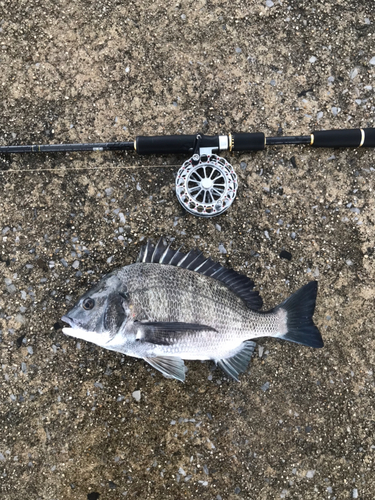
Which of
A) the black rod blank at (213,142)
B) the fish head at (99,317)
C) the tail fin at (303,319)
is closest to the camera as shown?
the fish head at (99,317)

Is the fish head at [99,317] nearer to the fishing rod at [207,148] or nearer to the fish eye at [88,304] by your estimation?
the fish eye at [88,304]

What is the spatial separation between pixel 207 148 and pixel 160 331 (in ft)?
4.05

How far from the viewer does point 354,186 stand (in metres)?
2.79

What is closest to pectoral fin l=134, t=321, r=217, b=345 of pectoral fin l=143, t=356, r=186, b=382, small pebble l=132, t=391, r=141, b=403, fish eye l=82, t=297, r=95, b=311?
pectoral fin l=143, t=356, r=186, b=382

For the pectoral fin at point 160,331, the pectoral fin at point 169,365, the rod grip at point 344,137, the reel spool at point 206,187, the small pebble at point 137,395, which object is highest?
the rod grip at point 344,137

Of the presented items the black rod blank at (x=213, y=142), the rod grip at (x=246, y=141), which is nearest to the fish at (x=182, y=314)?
the black rod blank at (x=213, y=142)

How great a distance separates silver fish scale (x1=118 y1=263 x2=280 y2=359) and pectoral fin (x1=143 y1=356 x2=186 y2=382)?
1.7 inches

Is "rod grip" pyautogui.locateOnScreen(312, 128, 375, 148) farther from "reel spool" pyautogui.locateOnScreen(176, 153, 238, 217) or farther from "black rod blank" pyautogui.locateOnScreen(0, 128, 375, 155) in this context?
"reel spool" pyautogui.locateOnScreen(176, 153, 238, 217)

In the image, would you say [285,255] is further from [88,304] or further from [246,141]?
[88,304]

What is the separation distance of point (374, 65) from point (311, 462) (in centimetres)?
286

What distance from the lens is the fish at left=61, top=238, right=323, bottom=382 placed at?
2312mm

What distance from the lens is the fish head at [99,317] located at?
2.29 metres

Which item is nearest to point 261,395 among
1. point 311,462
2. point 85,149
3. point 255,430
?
point 255,430

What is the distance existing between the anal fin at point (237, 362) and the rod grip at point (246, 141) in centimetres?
130
